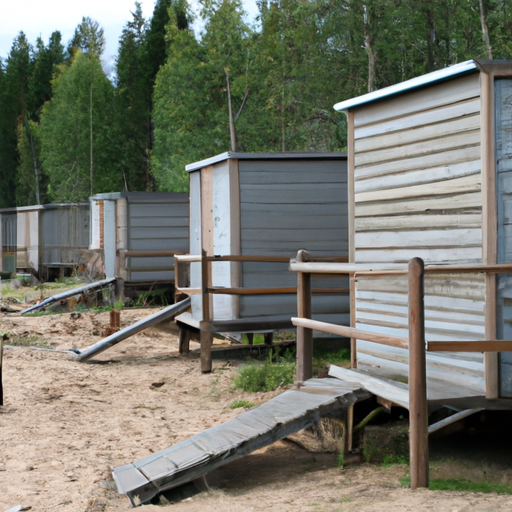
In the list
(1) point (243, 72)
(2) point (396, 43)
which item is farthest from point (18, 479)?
(1) point (243, 72)

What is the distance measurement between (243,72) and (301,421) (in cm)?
2945

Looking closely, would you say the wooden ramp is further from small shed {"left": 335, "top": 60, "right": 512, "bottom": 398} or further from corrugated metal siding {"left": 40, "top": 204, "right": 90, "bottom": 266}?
corrugated metal siding {"left": 40, "top": 204, "right": 90, "bottom": 266}

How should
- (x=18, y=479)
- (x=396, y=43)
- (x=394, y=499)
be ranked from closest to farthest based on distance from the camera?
1. (x=394, y=499)
2. (x=18, y=479)
3. (x=396, y=43)

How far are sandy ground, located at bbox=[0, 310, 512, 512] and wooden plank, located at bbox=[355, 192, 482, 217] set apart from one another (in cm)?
215

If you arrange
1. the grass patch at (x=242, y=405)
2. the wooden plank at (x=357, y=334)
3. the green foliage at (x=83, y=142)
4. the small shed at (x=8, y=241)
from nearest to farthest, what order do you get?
1. the wooden plank at (x=357, y=334)
2. the grass patch at (x=242, y=405)
3. the small shed at (x=8, y=241)
4. the green foliage at (x=83, y=142)

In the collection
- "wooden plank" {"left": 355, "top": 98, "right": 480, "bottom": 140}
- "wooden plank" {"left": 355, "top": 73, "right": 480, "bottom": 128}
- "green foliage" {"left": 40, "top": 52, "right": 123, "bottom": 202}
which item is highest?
"green foliage" {"left": 40, "top": 52, "right": 123, "bottom": 202}

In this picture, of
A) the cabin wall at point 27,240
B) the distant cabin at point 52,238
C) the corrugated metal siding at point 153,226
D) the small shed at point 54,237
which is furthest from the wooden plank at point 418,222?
the cabin wall at point 27,240

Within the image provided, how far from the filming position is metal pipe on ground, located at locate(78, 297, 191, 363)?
10.7 m

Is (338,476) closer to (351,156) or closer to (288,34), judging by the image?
(351,156)

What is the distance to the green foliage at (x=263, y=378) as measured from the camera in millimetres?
8594

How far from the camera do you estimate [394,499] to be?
457cm

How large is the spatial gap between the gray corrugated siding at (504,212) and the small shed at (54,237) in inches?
723

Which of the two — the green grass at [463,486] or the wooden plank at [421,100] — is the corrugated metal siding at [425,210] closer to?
the wooden plank at [421,100]

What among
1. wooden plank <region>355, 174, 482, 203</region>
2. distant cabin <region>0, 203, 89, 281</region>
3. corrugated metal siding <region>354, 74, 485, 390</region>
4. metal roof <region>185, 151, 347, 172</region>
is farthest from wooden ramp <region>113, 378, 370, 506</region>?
distant cabin <region>0, 203, 89, 281</region>
